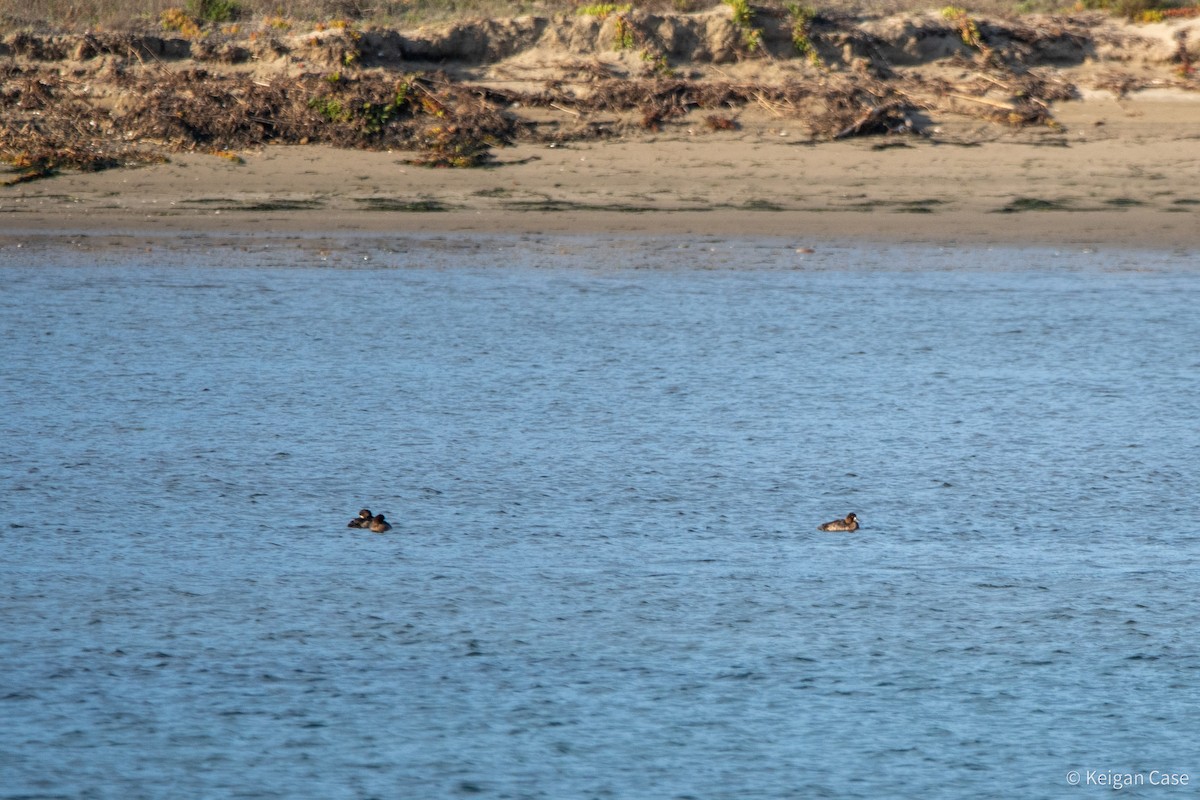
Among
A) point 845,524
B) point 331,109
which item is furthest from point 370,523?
point 331,109

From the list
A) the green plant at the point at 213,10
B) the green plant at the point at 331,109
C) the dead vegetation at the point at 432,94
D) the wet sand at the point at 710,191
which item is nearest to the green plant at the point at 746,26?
the dead vegetation at the point at 432,94

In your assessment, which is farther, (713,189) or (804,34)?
(804,34)

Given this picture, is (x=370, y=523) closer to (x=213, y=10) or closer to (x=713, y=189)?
(x=713, y=189)

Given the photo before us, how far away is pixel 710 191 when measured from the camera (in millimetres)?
12250

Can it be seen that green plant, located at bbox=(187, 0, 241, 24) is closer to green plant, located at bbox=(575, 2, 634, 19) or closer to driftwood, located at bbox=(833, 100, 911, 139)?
green plant, located at bbox=(575, 2, 634, 19)

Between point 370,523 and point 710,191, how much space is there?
25.0 feet

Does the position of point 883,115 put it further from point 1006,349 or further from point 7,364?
point 7,364

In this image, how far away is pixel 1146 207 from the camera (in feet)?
38.5

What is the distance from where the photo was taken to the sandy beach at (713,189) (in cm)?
1141

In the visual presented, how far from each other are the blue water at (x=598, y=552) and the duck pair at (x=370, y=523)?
6 cm

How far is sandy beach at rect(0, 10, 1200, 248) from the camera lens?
11.4 metres

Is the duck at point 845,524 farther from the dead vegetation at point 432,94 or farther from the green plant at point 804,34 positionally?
the green plant at point 804,34

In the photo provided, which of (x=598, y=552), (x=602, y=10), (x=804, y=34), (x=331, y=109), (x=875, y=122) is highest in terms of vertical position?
(x=602, y=10)

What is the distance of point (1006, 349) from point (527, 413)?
2657 mm
